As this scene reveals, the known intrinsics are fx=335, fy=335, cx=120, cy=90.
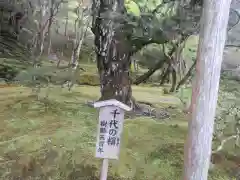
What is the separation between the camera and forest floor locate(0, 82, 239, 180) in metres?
2.95

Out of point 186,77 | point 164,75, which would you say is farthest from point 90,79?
point 186,77

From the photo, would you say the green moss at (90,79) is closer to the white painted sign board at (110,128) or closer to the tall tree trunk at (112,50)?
the tall tree trunk at (112,50)

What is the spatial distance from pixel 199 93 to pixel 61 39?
1.37m

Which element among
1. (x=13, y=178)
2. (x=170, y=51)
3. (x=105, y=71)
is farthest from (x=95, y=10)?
(x=13, y=178)

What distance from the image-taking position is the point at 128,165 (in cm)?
296

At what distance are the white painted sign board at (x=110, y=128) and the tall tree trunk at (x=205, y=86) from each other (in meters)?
0.50

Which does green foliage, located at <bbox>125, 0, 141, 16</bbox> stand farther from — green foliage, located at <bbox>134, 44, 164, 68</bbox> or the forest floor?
the forest floor

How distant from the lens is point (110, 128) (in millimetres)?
2443

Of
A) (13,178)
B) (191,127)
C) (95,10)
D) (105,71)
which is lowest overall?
(13,178)

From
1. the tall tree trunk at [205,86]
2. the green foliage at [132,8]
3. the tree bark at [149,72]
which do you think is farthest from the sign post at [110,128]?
the green foliage at [132,8]

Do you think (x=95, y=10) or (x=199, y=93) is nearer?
(x=199, y=93)

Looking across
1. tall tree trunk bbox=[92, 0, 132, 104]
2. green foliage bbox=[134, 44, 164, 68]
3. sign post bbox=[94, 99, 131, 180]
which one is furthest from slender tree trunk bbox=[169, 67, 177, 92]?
sign post bbox=[94, 99, 131, 180]

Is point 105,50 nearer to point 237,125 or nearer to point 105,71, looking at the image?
point 105,71

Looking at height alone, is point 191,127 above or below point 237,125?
above
